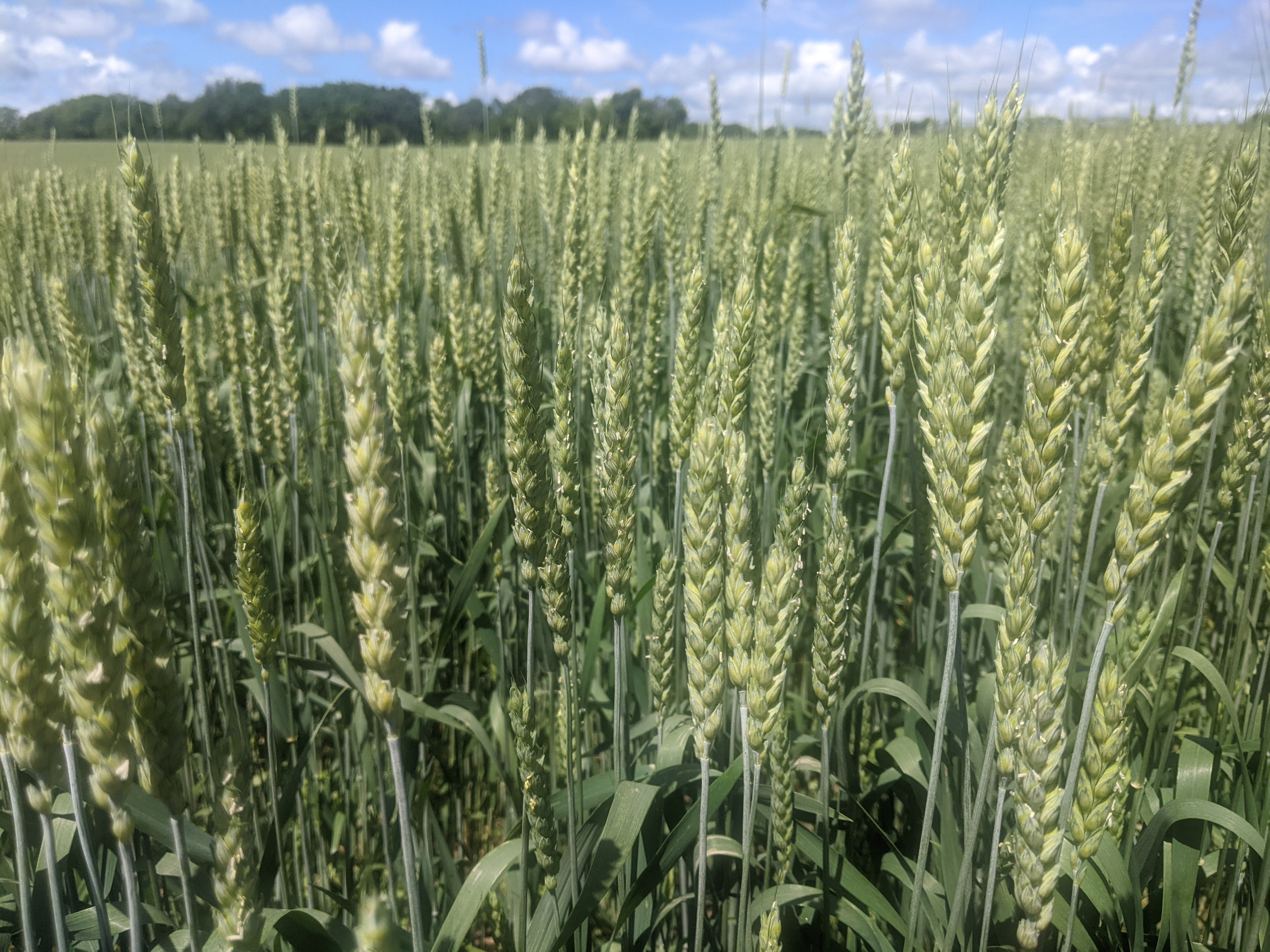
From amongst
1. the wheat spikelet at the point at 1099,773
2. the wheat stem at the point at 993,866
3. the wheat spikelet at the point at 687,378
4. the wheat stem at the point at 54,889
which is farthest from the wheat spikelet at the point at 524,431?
the wheat spikelet at the point at 1099,773

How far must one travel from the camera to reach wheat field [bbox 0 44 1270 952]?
90cm

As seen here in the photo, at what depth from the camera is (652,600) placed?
2.26 meters

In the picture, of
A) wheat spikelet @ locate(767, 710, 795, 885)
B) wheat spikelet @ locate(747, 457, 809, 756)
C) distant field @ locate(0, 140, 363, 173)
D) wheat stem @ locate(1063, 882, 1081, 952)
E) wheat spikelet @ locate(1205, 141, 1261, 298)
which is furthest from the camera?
distant field @ locate(0, 140, 363, 173)

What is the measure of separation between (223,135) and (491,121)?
4.42 meters

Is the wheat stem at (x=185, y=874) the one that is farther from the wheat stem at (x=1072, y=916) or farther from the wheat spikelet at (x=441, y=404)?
the wheat spikelet at (x=441, y=404)

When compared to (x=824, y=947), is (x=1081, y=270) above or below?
above

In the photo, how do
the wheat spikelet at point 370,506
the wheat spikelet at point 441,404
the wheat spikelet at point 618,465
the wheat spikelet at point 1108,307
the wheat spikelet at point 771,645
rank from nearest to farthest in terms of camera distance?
the wheat spikelet at point 370,506
the wheat spikelet at point 771,645
the wheat spikelet at point 618,465
the wheat spikelet at point 1108,307
the wheat spikelet at point 441,404

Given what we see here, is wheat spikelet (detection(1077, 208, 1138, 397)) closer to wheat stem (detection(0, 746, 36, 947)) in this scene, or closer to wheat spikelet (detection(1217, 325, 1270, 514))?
wheat spikelet (detection(1217, 325, 1270, 514))

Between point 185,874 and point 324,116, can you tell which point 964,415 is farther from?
point 324,116

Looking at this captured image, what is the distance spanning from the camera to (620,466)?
129 cm

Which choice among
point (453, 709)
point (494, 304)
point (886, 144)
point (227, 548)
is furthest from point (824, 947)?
point (886, 144)

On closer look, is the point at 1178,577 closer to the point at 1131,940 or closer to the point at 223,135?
the point at 1131,940

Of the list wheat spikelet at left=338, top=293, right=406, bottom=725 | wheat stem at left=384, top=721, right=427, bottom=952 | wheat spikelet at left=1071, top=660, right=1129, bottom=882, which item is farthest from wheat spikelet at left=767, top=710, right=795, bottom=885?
wheat spikelet at left=338, top=293, right=406, bottom=725

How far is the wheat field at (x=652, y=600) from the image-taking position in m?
0.90
